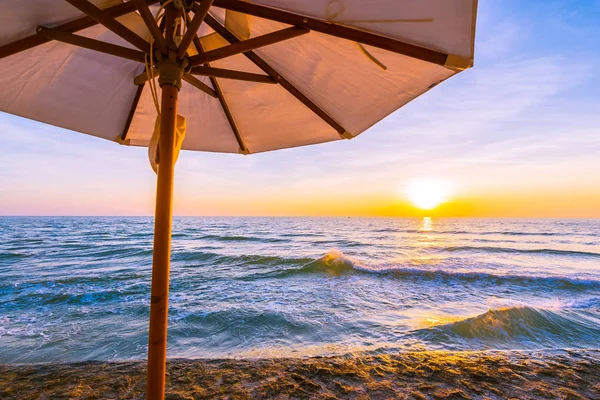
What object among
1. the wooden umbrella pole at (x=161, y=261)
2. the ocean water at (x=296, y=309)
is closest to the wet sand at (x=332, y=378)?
the ocean water at (x=296, y=309)

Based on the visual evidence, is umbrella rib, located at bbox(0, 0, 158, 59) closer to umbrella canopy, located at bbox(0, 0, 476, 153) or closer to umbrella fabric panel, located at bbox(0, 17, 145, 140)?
umbrella canopy, located at bbox(0, 0, 476, 153)

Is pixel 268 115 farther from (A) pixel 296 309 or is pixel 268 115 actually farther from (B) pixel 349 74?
(A) pixel 296 309

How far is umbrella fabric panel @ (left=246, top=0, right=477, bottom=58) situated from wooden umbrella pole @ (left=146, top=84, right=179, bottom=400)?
980 millimetres

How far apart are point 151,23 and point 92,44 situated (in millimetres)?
432

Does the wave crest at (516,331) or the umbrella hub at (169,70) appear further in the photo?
the wave crest at (516,331)

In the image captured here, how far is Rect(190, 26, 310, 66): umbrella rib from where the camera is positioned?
65.1 inches

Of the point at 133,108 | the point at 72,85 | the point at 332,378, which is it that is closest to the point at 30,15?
the point at 72,85

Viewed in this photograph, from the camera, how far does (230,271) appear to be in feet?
38.1

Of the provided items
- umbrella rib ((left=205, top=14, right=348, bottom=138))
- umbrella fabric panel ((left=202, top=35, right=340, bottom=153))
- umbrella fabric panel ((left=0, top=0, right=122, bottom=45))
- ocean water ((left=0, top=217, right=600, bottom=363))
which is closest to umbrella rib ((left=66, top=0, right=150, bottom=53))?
umbrella fabric panel ((left=0, top=0, right=122, bottom=45))

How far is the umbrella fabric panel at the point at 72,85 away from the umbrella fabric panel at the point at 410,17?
1278 millimetres

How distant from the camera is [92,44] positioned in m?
1.60

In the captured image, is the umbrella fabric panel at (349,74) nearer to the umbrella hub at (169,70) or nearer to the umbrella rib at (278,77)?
the umbrella rib at (278,77)

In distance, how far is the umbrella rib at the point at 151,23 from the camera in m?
1.40

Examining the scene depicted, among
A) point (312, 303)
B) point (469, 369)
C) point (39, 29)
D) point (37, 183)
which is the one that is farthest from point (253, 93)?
point (37, 183)
